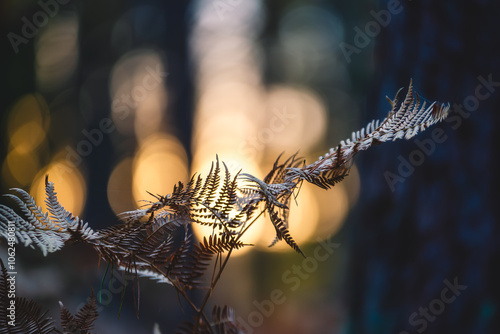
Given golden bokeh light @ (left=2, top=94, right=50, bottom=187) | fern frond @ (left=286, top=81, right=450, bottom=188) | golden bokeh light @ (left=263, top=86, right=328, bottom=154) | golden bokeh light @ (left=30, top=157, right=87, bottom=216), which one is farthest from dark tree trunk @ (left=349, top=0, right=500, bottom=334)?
golden bokeh light @ (left=263, top=86, right=328, bottom=154)

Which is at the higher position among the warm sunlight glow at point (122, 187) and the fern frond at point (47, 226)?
the fern frond at point (47, 226)

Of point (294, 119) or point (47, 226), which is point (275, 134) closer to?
point (294, 119)

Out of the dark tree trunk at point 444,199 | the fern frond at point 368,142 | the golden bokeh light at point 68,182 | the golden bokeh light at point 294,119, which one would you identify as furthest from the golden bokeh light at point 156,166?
the fern frond at point 368,142

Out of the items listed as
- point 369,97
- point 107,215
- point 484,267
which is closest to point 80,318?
point 484,267

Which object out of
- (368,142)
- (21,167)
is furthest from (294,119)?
(368,142)

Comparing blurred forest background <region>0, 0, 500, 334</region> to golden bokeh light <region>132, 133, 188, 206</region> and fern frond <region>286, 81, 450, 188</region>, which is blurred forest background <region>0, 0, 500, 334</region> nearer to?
golden bokeh light <region>132, 133, 188, 206</region>

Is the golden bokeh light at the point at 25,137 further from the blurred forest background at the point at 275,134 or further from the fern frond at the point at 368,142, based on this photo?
the fern frond at the point at 368,142
